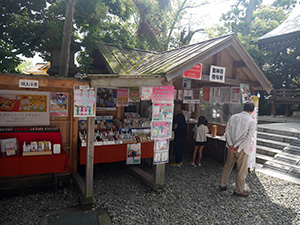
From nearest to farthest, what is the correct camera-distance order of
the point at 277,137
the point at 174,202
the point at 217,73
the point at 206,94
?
the point at 174,202
the point at 217,73
the point at 206,94
the point at 277,137

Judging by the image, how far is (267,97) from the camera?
60.5ft

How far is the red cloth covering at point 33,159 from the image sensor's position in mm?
4707

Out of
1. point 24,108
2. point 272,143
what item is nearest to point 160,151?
point 24,108

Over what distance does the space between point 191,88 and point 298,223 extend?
6197 mm

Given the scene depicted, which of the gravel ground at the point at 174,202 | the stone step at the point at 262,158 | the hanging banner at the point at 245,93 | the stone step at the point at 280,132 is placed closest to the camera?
the gravel ground at the point at 174,202

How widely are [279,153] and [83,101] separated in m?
8.13

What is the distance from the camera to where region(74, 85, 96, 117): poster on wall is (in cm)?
441

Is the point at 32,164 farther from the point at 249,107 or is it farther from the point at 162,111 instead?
the point at 249,107

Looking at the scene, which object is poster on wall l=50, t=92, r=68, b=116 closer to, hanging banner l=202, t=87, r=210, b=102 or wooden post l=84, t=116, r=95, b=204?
wooden post l=84, t=116, r=95, b=204

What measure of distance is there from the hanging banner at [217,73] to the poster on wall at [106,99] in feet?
10.8

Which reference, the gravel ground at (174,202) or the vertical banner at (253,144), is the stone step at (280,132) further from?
the gravel ground at (174,202)

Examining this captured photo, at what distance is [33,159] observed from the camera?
4.92 meters

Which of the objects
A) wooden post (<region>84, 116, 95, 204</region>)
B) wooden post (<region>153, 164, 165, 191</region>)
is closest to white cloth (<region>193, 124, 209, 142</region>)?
wooden post (<region>153, 164, 165, 191</region>)

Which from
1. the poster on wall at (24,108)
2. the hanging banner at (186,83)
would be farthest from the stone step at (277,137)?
the poster on wall at (24,108)
